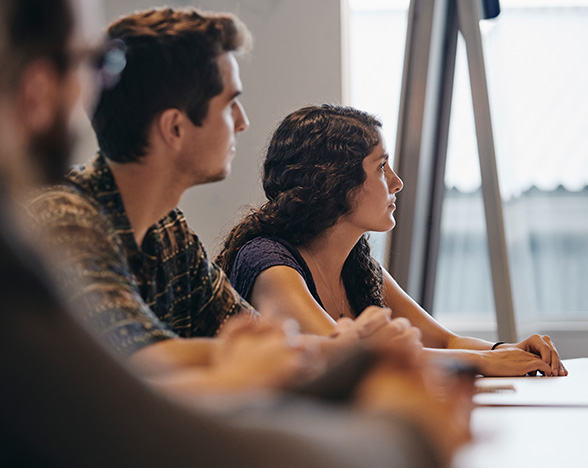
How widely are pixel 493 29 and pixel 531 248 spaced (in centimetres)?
119

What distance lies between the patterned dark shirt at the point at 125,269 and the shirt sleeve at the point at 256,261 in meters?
0.44

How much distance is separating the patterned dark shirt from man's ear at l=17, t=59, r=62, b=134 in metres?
0.07

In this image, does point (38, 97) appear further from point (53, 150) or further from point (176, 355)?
point (176, 355)

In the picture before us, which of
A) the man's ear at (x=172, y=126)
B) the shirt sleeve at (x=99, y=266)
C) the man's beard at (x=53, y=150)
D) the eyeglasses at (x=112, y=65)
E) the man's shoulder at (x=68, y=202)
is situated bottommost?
the shirt sleeve at (x=99, y=266)

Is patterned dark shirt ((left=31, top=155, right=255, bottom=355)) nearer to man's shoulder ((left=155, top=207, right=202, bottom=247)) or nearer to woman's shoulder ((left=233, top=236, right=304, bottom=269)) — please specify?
man's shoulder ((left=155, top=207, right=202, bottom=247))

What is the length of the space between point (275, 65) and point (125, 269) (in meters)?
2.47

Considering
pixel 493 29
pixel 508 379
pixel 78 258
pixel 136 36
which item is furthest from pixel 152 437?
pixel 493 29

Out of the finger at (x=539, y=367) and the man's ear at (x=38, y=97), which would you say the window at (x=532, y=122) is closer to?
the finger at (x=539, y=367)

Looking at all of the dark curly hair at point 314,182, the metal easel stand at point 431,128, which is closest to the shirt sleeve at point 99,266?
the dark curly hair at point 314,182

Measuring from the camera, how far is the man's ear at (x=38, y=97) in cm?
39

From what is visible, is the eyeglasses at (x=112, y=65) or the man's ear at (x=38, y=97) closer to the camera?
the man's ear at (x=38, y=97)

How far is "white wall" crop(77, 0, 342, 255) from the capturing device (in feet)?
10.0

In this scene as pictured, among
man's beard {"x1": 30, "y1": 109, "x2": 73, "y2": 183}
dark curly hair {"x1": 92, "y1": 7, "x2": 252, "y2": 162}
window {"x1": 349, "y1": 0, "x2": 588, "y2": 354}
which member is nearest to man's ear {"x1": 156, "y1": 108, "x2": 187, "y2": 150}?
dark curly hair {"x1": 92, "y1": 7, "x2": 252, "y2": 162}

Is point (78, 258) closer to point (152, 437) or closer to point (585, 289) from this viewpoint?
point (152, 437)
